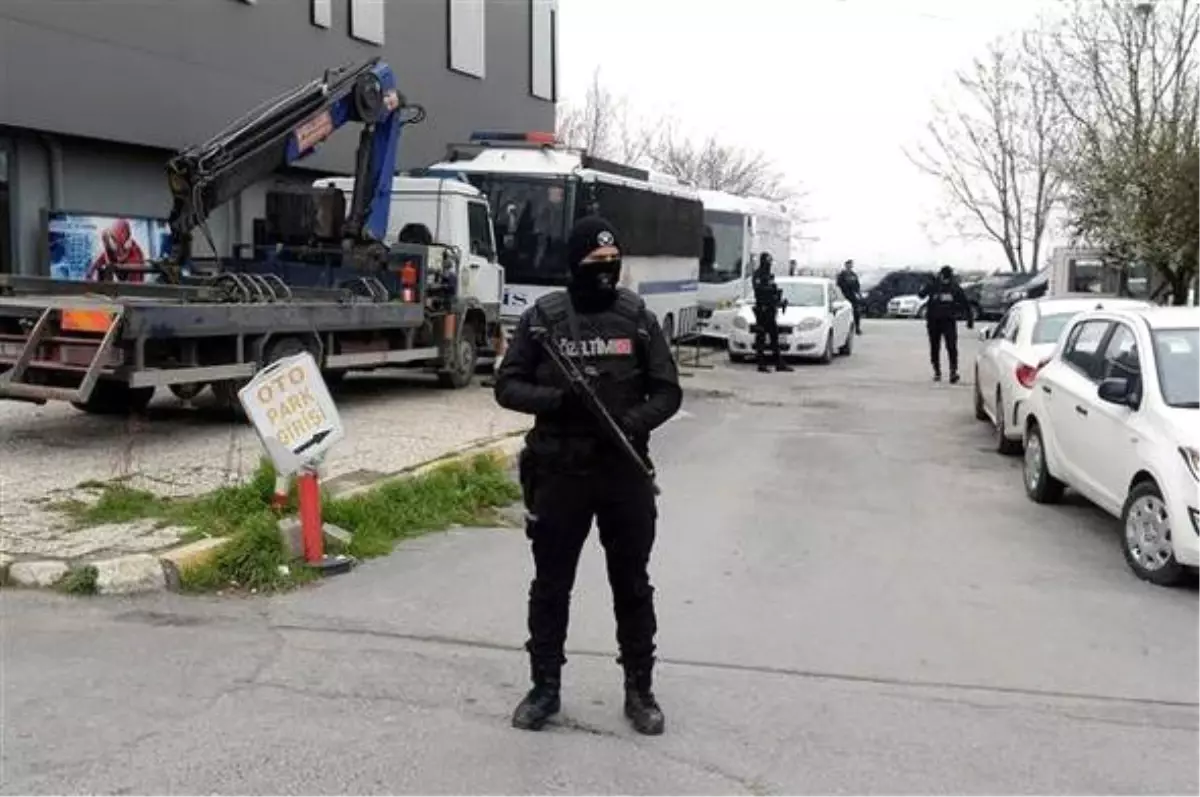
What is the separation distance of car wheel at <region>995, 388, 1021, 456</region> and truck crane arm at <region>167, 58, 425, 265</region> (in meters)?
6.94

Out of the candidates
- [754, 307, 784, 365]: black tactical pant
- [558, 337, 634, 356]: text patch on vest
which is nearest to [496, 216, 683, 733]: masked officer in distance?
[558, 337, 634, 356]: text patch on vest

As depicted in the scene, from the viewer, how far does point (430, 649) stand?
18.3ft

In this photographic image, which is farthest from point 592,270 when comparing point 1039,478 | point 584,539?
point 1039,478

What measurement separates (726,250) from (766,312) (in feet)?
23.1

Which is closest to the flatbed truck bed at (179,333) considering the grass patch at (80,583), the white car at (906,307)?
the grass patch at (80,583)

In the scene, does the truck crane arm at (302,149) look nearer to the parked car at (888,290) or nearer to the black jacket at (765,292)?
the black jacket at (765,292)

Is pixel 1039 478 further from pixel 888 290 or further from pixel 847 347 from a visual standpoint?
pixel 888 290

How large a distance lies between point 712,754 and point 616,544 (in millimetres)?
806

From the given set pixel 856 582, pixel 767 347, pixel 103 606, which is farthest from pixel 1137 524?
pixel 767 347

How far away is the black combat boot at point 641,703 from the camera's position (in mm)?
4602

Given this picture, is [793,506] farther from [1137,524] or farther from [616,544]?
[616,544]

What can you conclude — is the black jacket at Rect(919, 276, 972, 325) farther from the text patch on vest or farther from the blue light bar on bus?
the text patch on vest

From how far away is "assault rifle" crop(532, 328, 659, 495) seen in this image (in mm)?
4391

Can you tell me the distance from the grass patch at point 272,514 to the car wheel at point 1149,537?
13.1 ft
